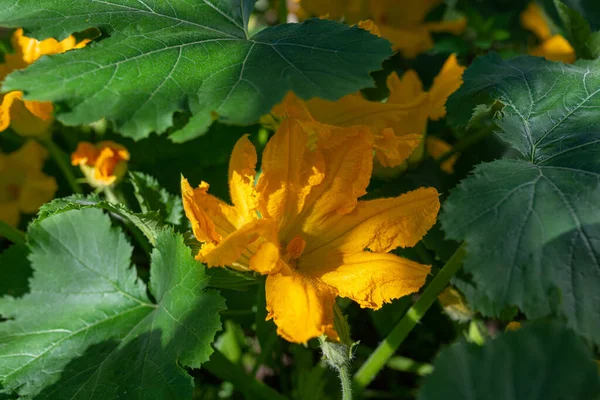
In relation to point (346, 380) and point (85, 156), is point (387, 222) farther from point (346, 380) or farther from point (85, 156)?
point (85, 156)

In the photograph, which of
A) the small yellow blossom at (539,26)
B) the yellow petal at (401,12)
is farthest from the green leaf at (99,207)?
the small yellow blossom at (539,26)

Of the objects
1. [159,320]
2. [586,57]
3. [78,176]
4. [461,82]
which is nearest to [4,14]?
[159,320]

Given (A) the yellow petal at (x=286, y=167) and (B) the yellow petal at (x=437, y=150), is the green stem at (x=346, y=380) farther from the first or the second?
(B) the yellow petal at (x=437, y=150)

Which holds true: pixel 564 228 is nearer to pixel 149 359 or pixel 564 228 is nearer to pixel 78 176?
pixel 149 359

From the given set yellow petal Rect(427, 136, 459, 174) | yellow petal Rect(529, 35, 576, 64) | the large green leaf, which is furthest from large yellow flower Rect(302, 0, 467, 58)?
the large green leaf

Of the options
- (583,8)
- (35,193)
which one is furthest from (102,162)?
(583,8)

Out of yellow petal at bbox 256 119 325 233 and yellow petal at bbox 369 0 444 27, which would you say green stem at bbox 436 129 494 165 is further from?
yellow petal at bbox 369 0 444 27
